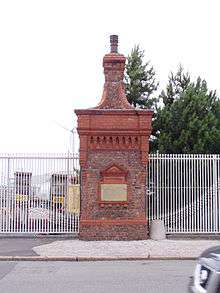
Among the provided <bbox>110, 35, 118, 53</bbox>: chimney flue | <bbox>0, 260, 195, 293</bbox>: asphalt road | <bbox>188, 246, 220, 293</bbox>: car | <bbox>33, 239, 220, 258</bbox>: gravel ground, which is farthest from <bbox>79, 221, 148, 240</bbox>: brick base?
<bbox>188, 246, 220, 293</bbox>: car

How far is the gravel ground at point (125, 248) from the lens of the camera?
1605 cm

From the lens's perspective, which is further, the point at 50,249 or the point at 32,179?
the point at 32,179

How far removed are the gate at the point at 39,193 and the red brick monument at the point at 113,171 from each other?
0.68 m

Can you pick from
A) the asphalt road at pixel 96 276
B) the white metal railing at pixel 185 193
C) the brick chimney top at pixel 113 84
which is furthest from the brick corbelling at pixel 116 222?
the asphalt road at pixel 96 276

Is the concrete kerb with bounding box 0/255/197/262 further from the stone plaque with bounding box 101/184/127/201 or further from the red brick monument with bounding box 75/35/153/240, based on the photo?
the stone plaque with bounding box 101/184/127/201

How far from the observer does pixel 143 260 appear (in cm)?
1541

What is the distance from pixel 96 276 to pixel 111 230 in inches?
261

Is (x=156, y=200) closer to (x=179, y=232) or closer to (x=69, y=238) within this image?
(x=179, y=232)

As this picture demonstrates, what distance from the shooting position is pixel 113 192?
18.9 m

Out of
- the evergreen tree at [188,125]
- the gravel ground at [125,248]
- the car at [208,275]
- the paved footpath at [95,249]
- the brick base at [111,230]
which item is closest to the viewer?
the car at [208,275]

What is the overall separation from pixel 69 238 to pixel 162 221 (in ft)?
9.93

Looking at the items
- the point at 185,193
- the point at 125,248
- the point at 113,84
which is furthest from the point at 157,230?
the point at 113,84

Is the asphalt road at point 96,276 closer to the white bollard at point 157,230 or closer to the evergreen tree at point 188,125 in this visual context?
the white bollard at point 157,230

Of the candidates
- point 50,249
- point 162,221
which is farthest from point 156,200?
point 50,249
